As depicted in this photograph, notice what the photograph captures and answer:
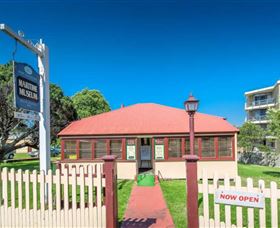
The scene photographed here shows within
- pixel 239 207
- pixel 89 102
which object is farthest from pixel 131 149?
pixel 89 102

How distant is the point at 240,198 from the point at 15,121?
1573 centimetres

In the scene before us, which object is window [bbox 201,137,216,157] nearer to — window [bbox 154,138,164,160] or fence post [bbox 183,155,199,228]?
window [bbox 154,138,164,160]

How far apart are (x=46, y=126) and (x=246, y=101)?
1760 inches

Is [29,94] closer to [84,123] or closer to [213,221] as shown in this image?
[213,221]

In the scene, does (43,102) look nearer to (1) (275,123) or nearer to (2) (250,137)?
(1) (275,123)

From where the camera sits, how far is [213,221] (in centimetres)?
421

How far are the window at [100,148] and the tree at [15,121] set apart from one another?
6.33 metres

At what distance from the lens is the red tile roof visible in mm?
13000

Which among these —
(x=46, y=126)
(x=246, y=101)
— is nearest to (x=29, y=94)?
(x=46, y=126)

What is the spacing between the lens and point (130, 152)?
513 inches

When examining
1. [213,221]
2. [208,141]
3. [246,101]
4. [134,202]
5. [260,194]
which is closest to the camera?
[260,194]

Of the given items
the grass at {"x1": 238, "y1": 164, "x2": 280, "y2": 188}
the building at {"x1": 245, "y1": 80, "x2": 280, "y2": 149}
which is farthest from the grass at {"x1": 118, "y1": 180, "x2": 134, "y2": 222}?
the building at {"x1": 245, "y1": 80, "x2": 280, "y2": 149}

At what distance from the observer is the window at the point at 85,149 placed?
13.2m

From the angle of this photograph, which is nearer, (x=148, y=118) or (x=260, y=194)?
(x=260, y=194)
